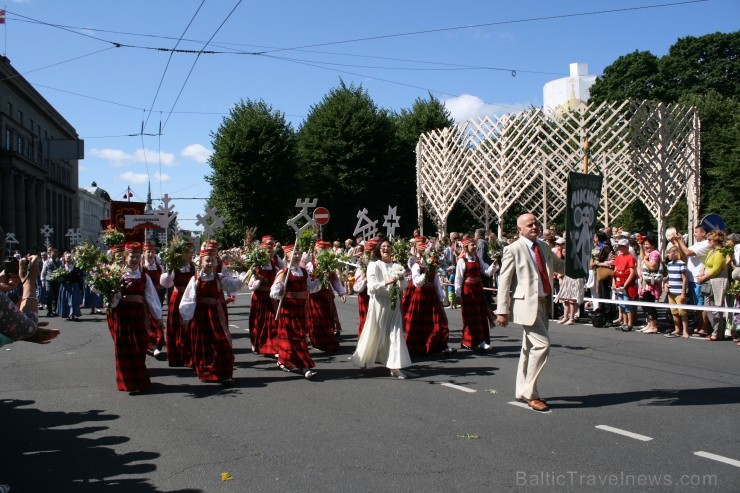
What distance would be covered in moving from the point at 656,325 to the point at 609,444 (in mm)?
8527

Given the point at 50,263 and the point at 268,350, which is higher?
the point at 50,263

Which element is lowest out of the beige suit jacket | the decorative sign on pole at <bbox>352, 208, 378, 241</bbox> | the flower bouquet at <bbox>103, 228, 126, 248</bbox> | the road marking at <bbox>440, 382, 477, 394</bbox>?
the road marking at <bbox>440, 382, 477, 394</bbox>

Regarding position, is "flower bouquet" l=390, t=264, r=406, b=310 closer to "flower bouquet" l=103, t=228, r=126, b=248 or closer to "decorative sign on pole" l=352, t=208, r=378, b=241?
"decorative sign on pole" l=352, t=208, r=378, b=241

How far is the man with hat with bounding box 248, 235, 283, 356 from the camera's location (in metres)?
10.8

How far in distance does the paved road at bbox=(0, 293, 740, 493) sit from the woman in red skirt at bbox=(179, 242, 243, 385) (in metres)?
0.27

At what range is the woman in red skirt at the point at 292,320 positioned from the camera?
9.38 m

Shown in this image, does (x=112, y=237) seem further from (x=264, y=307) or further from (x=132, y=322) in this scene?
(x=132, y=322)

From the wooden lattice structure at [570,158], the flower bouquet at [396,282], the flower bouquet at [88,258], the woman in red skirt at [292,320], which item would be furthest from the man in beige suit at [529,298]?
the wooden lattice structure at [570,158]

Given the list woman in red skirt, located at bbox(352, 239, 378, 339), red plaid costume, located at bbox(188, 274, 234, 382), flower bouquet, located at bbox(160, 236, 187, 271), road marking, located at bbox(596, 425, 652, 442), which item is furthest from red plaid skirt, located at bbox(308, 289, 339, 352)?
road marking, located at bbox(596, 425, 652, 442)

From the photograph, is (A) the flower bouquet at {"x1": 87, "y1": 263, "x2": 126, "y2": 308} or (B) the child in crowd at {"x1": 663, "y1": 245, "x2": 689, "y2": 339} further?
(B) the child in crowd at {"x1": 663, "y1": 245, "x2": 689, "y2": 339}

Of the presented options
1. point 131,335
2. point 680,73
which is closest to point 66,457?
point 131,335

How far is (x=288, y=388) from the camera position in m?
8.66

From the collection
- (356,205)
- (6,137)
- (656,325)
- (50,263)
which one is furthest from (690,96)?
(6,137)

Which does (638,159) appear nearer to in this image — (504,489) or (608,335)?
(608,335)
